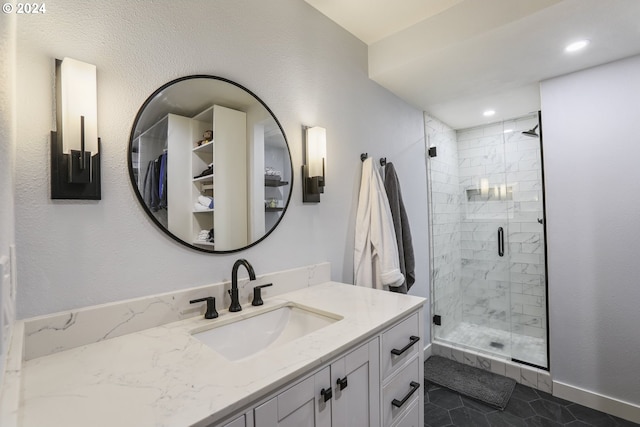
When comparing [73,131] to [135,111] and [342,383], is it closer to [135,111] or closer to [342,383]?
[135,111]

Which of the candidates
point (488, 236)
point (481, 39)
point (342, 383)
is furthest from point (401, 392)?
point (488, 236)

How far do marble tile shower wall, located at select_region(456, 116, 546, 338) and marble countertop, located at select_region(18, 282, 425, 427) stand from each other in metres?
2.62

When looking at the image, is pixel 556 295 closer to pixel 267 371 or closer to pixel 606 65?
pixel 606 65

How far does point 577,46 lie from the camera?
173 centimetres

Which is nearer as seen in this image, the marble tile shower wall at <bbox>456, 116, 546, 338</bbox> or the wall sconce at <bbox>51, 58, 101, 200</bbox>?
the wall sconce at <bbox>51, 58, 101, 200</bbox>

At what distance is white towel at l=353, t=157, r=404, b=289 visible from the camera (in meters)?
1.92

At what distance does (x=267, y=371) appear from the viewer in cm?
77

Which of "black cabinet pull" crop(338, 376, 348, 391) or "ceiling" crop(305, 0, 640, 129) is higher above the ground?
"ceiling" crop(305, 0, 640, 129)

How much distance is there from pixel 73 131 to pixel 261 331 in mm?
975

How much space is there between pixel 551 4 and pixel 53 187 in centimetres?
219

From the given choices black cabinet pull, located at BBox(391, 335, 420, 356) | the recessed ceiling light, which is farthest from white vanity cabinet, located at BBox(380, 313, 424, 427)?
the recessed ceiling light

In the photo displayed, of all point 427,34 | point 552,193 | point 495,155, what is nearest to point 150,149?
point 427,34

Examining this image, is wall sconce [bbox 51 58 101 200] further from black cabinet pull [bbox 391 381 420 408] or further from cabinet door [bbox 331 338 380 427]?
black cabinet pull [bbox 391 381 420 408]

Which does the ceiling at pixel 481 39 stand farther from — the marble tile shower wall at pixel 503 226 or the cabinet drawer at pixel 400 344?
the cabinet drawer at pixel 400 344
